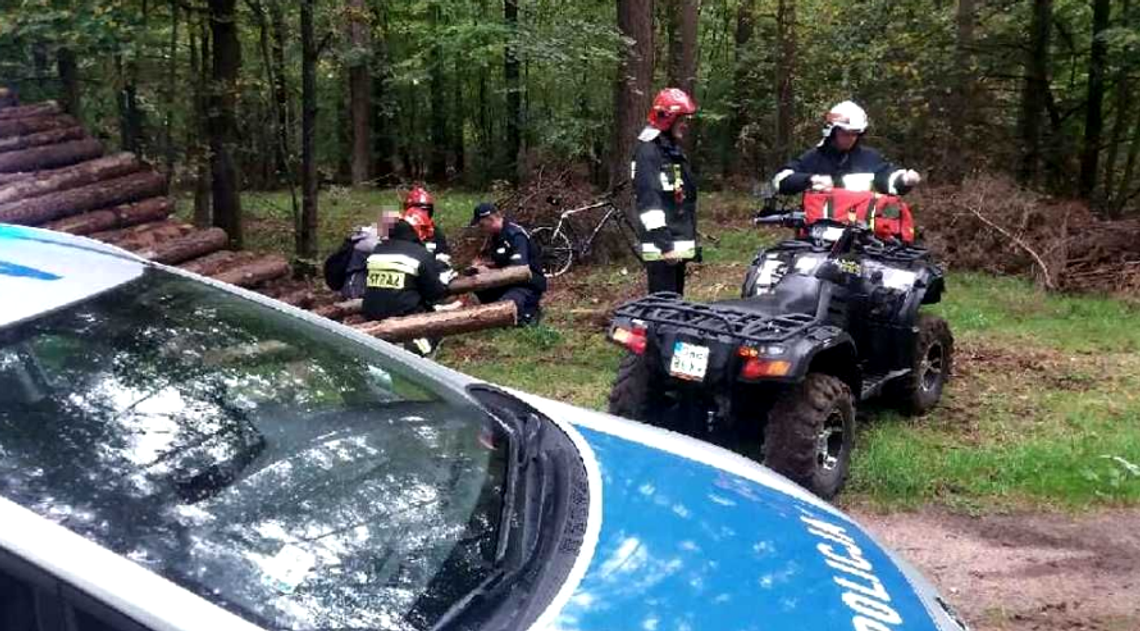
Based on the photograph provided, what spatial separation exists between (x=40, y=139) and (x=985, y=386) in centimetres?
847

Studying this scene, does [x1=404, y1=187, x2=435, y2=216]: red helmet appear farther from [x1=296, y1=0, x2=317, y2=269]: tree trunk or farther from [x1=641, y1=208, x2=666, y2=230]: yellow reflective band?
[x1=296, y1=0, x2=317, y2=269]: tree trunk

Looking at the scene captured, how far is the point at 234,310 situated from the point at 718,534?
59.1 inches

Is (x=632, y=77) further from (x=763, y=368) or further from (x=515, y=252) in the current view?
(x=763, y=368)

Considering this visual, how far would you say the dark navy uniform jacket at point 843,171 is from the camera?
7.49 m

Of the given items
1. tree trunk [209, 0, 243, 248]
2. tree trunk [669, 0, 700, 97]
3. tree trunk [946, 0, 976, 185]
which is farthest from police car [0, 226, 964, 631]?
tree trunk [669, 0, 700, 97]

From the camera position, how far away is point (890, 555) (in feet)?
10.7

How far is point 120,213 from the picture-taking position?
9.99m

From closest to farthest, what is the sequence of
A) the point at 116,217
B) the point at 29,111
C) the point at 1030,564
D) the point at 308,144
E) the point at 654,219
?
the point at 1030,564, the point at 654,219, the point at 116,217, the point at 29,111, the point at 308,144

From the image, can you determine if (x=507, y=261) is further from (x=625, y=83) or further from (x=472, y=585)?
(x=472, y=585)

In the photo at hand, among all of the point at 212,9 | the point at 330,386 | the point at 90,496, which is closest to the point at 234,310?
the point at 330,386

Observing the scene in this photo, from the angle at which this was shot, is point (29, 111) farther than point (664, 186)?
Yes

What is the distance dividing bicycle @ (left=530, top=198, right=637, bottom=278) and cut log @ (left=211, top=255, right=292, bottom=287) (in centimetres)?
530

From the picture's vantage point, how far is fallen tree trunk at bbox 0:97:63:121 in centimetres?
1043

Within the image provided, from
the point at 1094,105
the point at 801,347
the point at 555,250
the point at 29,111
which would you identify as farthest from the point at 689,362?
the point at 1094,105
